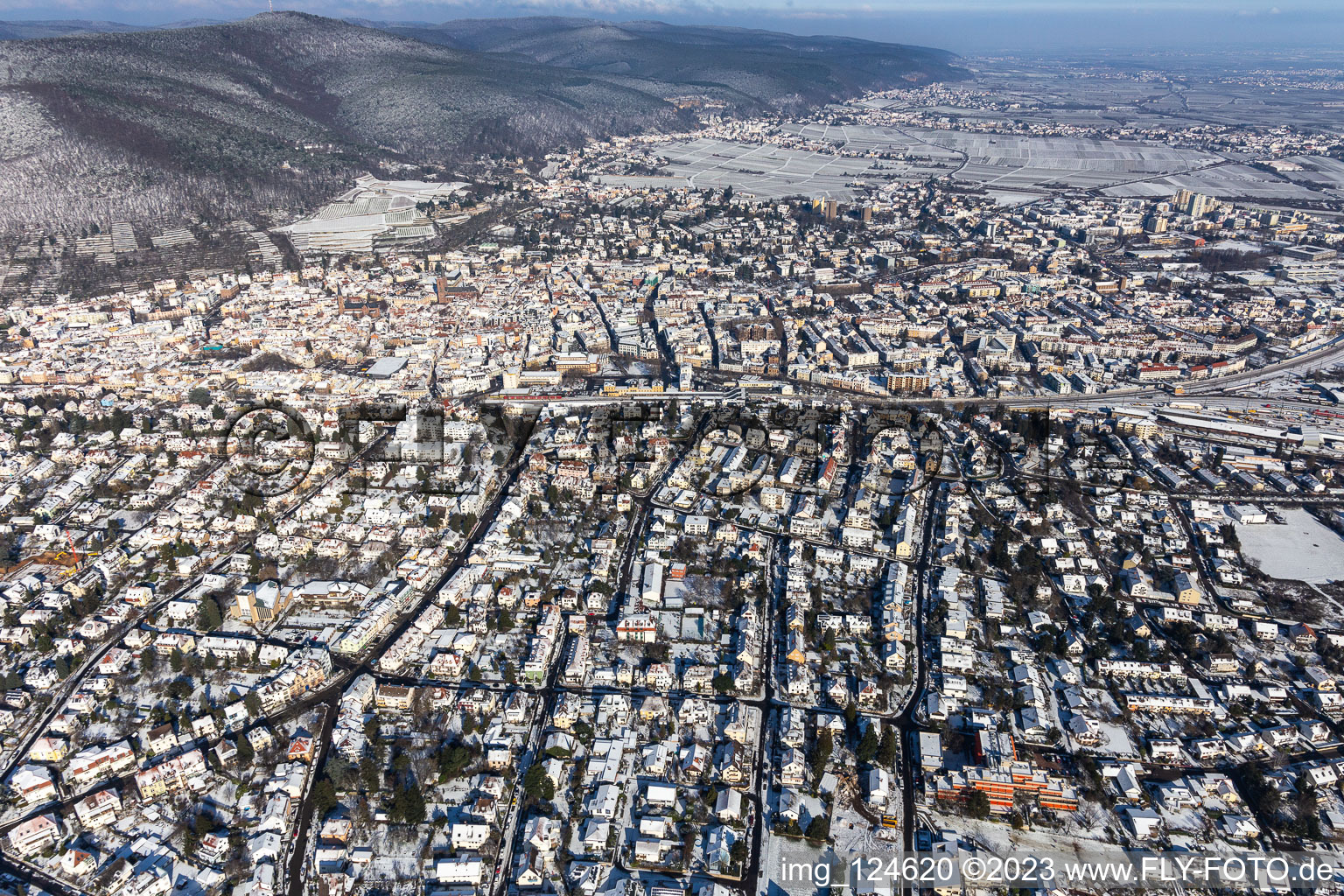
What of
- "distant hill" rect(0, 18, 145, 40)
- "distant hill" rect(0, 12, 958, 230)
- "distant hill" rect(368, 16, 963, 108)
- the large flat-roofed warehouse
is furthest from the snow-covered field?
"distant hill" rect(0, 18, 145, 40)

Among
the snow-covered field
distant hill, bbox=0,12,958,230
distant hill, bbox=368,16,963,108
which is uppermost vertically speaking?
distant hill, bbox=368,16,963,108

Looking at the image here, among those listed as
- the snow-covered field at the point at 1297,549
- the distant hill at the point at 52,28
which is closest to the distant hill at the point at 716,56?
the distant hill at the point at 52,28

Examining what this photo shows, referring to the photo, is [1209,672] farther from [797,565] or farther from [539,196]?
[539,196]

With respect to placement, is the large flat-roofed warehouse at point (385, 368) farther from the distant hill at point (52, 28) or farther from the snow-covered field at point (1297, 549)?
the distant hill at point (52, 28)

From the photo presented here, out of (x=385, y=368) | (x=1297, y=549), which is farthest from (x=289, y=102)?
(x=1297, y=549)

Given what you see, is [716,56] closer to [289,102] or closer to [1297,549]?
[289,102]

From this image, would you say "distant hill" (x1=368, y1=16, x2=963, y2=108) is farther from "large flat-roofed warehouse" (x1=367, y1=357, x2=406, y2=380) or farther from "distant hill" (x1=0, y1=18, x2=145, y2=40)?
"large flat-roofed warehouse" (x1=367, y1=357, x2=406, y2=380)
